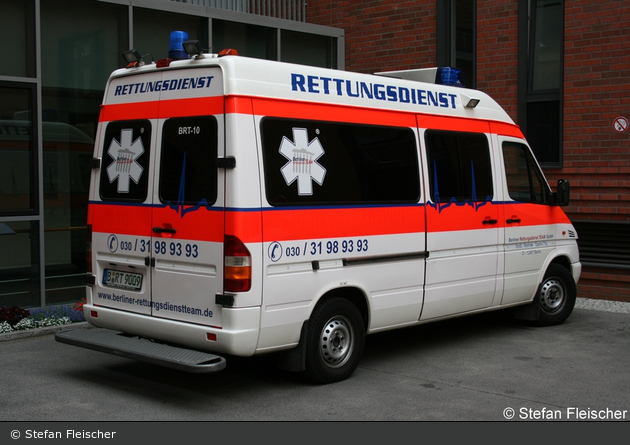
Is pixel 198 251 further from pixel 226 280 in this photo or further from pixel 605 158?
pixel 605 158

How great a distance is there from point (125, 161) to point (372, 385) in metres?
2.82

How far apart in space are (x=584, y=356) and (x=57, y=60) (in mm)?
7279

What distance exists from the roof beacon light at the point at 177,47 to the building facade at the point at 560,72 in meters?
6.54

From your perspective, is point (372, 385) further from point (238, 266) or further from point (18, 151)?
point (18, 151)

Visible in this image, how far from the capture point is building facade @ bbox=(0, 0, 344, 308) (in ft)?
30.6

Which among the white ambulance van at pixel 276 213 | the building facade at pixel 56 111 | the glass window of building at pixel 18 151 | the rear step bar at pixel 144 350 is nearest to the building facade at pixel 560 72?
the building facade at pixel 56 111

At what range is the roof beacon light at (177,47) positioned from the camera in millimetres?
6250

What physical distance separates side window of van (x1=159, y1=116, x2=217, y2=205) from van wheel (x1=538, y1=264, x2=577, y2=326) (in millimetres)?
4554

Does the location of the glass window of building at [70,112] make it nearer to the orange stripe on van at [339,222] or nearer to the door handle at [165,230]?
the door handle at [165,230]

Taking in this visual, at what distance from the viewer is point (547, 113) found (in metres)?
11.3

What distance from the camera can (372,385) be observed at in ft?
20.9

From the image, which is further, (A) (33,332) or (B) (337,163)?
(A) (33,332)

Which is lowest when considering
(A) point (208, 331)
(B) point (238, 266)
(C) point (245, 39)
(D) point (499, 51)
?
(A) point (208, 331)

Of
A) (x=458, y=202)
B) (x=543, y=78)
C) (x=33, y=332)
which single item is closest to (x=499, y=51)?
(x=543, y=78)
